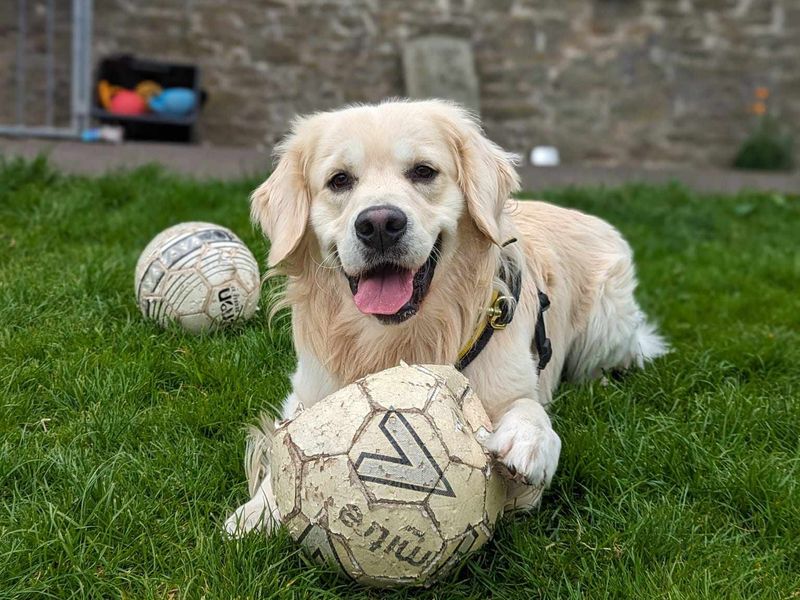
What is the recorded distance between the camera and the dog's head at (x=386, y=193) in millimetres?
2578

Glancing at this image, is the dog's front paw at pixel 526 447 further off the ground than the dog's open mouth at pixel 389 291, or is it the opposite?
the dog's open mouth at pixel 389 291

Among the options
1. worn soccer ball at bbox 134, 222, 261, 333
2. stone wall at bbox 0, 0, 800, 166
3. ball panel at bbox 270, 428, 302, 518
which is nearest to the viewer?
ball panel at bbox 270, 428, 302, 518

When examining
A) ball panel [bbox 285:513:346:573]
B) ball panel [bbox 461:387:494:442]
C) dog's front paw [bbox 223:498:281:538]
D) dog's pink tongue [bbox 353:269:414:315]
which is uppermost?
dog's pink tongue [bbox 353:269:414:315]

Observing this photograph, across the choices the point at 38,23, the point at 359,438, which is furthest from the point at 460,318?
the point at 38,23

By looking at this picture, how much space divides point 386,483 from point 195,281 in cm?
189

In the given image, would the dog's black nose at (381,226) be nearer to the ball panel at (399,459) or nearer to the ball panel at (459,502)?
the ball panel at (399,459)

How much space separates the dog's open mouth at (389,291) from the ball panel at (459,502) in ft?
2.18

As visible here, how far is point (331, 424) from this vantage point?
7.06ft

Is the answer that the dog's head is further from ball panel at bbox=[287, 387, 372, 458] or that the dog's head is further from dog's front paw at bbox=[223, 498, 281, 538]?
dog's front paw at bbox=[223, 498, 281, 538]

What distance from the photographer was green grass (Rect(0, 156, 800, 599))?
218 cm

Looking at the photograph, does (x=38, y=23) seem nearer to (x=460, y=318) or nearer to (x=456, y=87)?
(x=456, y=87)

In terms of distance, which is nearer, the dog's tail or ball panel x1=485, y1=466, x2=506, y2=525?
ball panel x1=485, y1=466, x2=506, y2=525

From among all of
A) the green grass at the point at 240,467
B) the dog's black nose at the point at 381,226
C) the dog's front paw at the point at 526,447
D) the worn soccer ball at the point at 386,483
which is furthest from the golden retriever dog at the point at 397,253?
the worn soccer ball at the point at 386,483

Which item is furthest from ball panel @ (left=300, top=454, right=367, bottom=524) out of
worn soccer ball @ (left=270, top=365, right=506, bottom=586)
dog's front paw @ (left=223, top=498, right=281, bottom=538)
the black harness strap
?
the black harness strap
